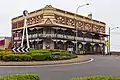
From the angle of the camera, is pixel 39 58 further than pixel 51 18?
No

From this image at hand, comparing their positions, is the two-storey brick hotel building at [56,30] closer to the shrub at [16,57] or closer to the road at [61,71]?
the shrub at [16,57]

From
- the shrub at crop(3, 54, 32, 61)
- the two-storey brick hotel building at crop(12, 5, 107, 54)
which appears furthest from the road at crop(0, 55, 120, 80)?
the two-storey brick hotel building at crop(12, 5, 107, 54)

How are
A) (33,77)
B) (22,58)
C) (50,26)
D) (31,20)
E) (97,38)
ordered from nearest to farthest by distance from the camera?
(33,77) → (22,58) → (50,26) → (31,20) → (97,38)

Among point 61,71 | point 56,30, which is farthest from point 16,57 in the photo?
point 56,30

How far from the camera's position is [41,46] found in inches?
2201

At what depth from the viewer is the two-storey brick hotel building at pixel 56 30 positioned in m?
54.7

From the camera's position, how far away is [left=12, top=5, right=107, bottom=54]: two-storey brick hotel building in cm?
5466

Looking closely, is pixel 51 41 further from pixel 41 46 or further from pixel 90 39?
pixel 90 39

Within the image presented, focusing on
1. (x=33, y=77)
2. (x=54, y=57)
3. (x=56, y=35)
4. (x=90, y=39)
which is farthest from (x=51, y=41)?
(x=33, y=77)

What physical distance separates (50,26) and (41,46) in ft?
16.0

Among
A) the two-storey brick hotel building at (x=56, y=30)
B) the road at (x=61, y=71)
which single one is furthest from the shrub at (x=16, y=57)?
the two-storey brick hotel building at (x=56, y=30)

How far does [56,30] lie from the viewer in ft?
183

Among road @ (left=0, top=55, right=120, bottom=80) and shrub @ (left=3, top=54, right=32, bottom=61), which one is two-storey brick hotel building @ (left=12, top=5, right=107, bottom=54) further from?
road @ (left=0, top=55, right=120, bottom=80)

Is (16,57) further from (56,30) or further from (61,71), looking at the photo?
(56,30)
